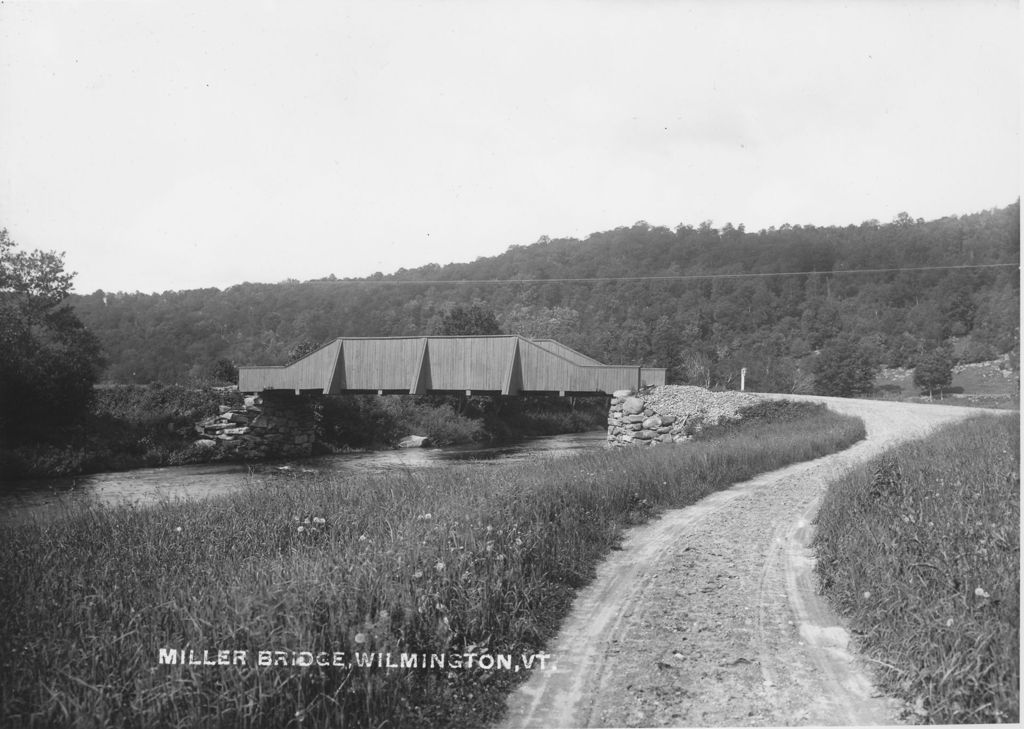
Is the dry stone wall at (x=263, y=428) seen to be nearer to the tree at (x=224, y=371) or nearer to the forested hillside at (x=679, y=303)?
the tree at (x=224, y=371)

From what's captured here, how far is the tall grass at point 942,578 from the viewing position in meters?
3.61

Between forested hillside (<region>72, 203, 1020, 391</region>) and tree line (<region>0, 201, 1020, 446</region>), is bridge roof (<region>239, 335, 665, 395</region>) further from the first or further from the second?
forested hillside (<region>72, 203, 1020, 391</region>)

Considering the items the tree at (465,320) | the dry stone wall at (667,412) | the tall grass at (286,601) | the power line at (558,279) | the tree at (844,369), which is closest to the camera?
the tall grass at (286,601)

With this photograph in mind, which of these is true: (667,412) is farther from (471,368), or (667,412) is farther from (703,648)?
(703,648)

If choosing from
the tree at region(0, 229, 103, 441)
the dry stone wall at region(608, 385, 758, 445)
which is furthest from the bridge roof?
the tree at region(0, 229, 103, 441)

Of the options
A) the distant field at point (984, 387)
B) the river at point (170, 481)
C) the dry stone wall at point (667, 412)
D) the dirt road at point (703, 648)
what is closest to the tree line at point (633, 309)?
the distant field at point (984, 387)

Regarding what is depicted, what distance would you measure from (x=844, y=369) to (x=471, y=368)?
1488 centimetres

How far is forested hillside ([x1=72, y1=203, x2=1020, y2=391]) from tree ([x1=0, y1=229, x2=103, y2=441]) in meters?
0.74

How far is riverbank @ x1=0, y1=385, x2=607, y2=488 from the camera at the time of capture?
21.1m

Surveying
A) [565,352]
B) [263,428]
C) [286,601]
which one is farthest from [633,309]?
[286,601]

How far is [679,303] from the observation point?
1692 inches

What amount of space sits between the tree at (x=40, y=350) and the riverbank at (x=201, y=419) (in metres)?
1.03

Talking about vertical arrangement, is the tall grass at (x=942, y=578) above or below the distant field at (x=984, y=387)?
below

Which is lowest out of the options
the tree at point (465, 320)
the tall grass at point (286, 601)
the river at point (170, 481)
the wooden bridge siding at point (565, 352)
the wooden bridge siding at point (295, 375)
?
the river at point (170, 481)
